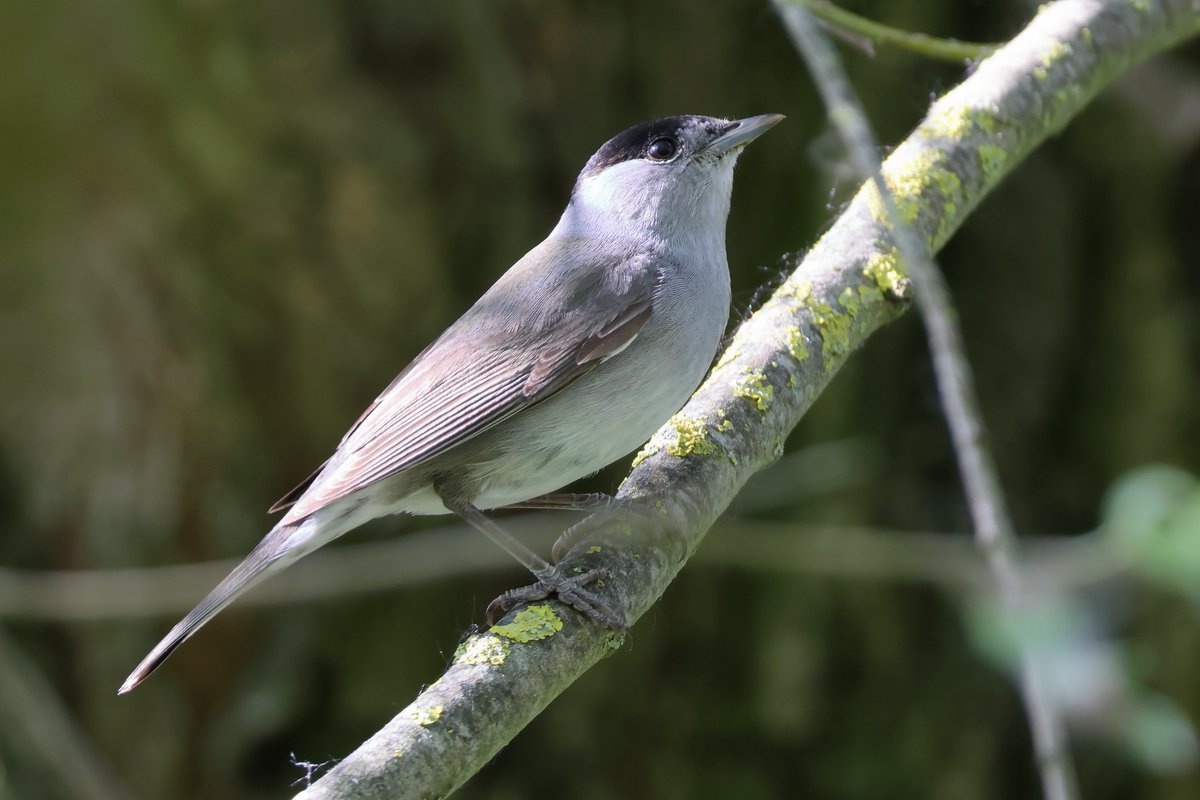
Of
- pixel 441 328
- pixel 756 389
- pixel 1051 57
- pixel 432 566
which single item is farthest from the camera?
pixel 441 328

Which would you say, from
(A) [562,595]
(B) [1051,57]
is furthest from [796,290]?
(A) [562,595]

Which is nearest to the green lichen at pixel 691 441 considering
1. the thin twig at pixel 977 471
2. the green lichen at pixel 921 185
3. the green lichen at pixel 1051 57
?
the green lichen at pixel 921 185

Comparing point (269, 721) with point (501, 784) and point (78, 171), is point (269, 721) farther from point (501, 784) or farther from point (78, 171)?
point (78, 171)

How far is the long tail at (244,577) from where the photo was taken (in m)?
3.12

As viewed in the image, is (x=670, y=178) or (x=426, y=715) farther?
(x=670, y=178)

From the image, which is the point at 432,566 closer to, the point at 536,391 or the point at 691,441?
the point at 536,391

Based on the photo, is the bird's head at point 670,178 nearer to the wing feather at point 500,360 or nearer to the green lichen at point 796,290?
the wing feather at point 500,360

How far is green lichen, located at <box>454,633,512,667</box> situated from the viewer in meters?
2.38

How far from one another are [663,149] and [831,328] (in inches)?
36.8

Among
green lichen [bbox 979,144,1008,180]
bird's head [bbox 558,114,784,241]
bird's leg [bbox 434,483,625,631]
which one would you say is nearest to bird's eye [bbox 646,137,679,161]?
bird's head [bbox 558,114,784,241]

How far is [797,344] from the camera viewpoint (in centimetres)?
333

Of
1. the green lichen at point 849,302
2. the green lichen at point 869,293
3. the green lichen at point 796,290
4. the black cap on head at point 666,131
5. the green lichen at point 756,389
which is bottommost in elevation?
the green lichen at point 756,389

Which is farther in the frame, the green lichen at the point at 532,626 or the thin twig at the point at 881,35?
the thin twig at the point at 881,35

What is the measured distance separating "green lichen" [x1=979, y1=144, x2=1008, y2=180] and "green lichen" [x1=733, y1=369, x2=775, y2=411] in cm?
99
